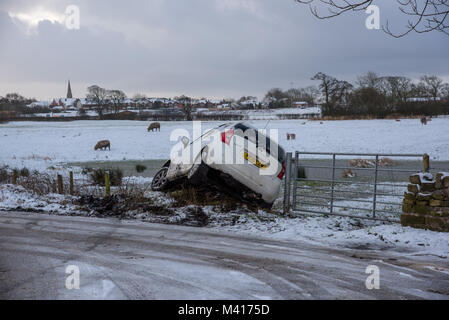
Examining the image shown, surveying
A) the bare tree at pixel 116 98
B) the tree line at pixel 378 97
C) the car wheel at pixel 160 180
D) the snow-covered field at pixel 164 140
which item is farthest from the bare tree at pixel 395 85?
the car wheel at pixel 160 180

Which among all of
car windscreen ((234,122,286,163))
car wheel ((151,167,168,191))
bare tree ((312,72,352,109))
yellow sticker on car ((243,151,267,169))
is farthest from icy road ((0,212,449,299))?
bare tree ((312,72,352,109))

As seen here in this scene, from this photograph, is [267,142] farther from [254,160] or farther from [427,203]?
[427,203]

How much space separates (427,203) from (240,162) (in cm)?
357

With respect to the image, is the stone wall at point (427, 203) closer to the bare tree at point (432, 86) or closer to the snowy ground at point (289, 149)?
the snowy ground at point (289, 149)

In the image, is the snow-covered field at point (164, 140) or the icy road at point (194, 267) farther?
the snow-covered field at point (164, 140)

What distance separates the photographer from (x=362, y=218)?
8594 mm

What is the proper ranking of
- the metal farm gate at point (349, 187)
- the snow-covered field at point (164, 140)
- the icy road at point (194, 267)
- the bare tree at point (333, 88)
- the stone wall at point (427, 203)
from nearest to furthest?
the icy road at point (194, 267), the stone wall at point (427, 203), the metal farm gate at point (349, 187), the snow-covered field at point (164, 140), the bare tree at point (333, 88)

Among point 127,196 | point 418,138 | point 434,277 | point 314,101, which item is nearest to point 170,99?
point 314,101

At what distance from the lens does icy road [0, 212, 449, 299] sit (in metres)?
4.54

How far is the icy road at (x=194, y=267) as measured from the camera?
454 centimetres

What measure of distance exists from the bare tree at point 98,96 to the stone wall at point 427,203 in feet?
234
